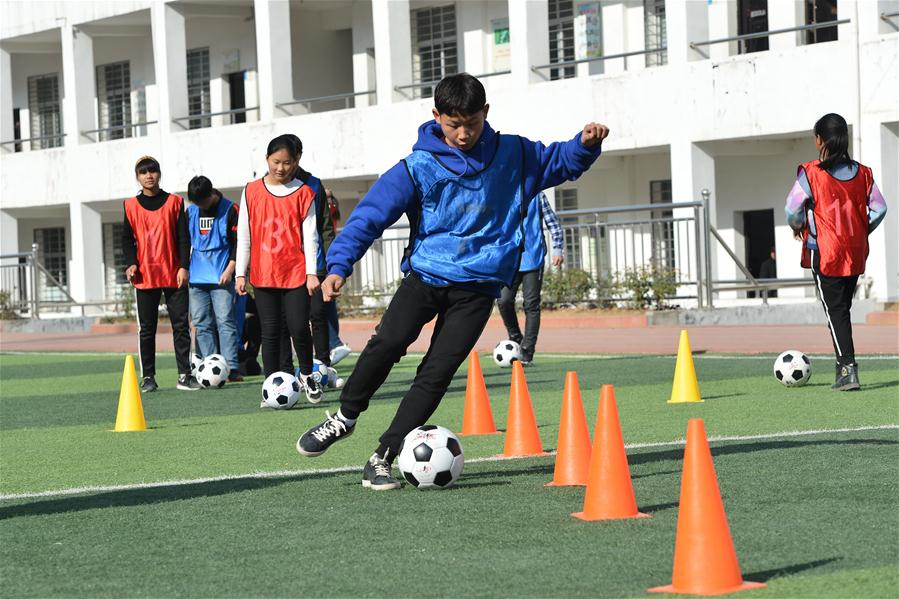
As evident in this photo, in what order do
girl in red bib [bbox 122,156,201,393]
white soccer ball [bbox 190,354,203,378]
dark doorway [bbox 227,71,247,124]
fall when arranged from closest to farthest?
girl in red bib [bbox 122,156,201,393] < white soccer ball [bbox 190,354,203,378] < dark doorway [bbox 227,71,247,124]

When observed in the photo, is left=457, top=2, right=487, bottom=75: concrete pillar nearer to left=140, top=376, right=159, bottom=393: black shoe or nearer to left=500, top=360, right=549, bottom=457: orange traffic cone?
left=140, top=376, right=159, bottom=393: black shoe

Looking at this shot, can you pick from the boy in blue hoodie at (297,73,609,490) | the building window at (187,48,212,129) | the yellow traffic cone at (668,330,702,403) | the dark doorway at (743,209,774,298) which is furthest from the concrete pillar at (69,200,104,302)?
the boy in blue hoodie at (297,73,609,490)

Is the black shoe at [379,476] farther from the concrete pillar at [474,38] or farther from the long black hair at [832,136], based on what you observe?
the concrete pillar at [474,38]

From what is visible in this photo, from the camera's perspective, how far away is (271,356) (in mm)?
12250

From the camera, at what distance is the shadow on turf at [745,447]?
8.10 metres

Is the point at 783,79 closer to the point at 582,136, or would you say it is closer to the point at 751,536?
the point at 582,136

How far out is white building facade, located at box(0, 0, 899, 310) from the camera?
1097 inches

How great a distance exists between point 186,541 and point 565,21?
30.1m

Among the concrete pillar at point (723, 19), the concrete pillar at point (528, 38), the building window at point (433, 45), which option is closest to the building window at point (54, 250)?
the building window at point (433, 45)

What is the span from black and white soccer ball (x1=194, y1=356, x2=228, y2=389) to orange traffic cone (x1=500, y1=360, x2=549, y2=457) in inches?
247

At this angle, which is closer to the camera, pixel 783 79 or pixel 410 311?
pixel 410 311

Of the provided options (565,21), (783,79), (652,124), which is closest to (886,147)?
(783,79)

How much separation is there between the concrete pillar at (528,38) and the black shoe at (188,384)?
18.9m

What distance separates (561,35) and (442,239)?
93.9 ft
